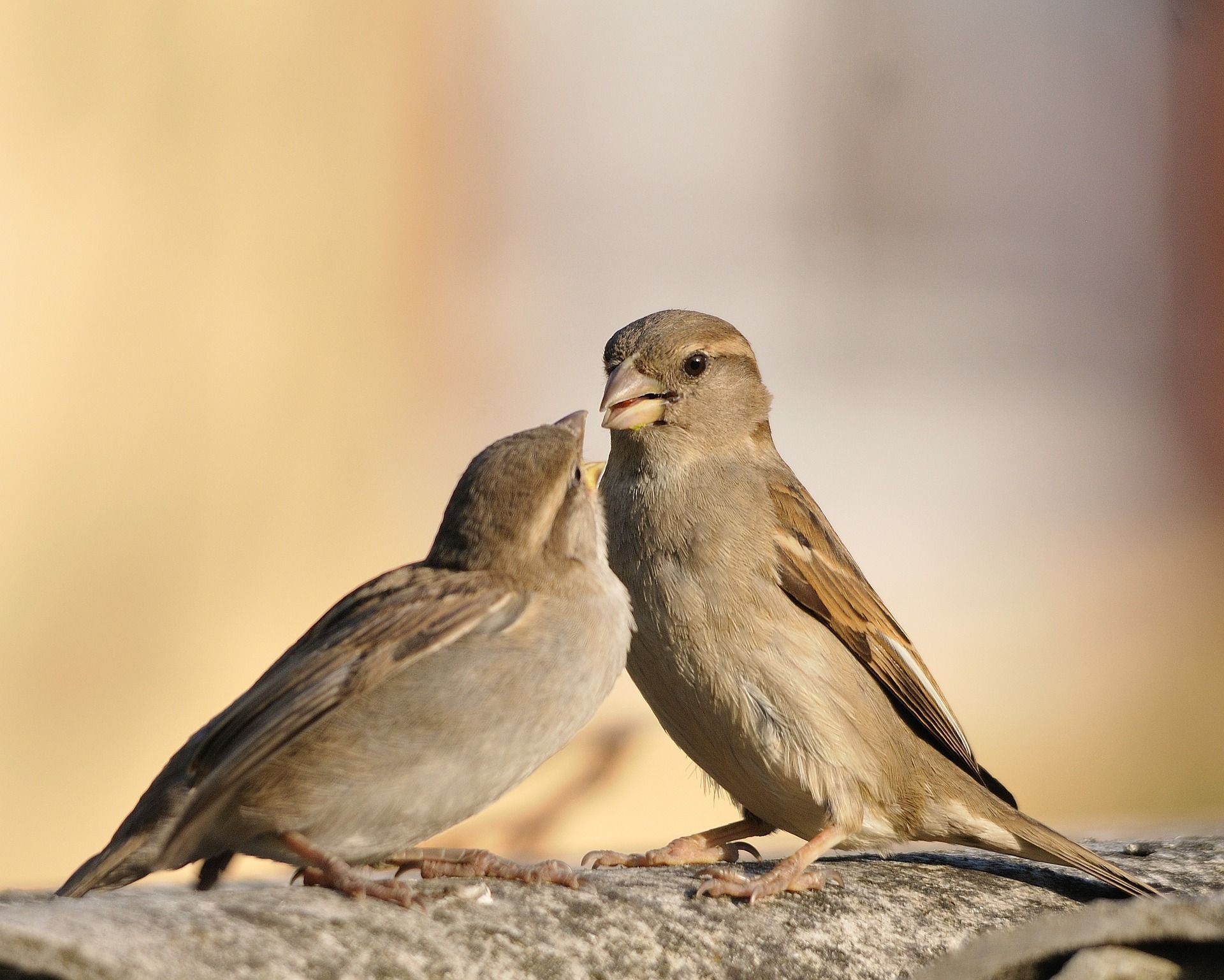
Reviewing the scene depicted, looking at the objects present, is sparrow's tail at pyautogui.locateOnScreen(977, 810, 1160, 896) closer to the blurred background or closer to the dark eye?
the blurred background

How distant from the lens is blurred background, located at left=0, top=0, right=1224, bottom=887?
5754mm

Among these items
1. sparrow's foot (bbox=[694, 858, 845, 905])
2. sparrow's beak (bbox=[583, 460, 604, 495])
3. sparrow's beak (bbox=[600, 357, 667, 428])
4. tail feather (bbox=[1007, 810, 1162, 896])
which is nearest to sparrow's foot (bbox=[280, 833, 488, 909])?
sparrow's foot (bbox=[694, 858, 845, 905])

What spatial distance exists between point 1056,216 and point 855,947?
24.8ft

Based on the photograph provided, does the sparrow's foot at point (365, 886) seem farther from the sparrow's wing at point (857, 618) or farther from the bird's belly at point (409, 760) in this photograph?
the sparrow's wing at point (857, 618)

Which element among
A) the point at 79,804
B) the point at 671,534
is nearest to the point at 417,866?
the point at 671,534

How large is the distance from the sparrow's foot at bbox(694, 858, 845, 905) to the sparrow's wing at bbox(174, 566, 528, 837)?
624 mm

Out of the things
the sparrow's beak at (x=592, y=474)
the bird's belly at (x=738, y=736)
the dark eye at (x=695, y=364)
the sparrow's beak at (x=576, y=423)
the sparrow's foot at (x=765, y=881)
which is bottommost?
the sparrow's foot at (x=765, y=881)

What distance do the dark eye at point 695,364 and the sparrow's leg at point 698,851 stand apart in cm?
116

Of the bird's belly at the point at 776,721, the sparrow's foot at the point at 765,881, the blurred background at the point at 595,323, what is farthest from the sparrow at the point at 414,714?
the blurred background at the point at 595,323

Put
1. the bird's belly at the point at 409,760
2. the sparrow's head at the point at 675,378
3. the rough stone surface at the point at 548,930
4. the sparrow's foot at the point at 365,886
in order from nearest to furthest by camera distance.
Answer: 1. the rough stone surface at the point at 548,930
2. the sparrow's foot at the point at 365,886
3. the bird's belly at the point at 409,760
4. the sparrow's head at the point at 675,378

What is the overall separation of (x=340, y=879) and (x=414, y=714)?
280mm

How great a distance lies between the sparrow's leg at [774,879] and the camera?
255 centimetres

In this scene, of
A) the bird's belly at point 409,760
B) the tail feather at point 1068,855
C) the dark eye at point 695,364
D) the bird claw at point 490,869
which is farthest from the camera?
the dark eye at point 695,364

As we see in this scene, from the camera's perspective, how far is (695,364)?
3.74 metres
